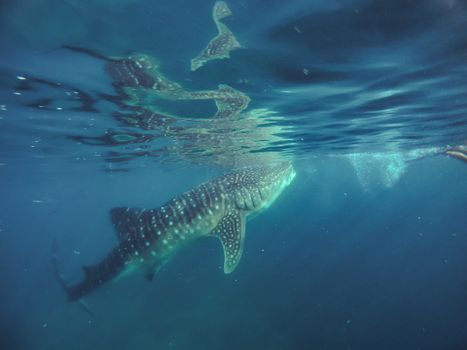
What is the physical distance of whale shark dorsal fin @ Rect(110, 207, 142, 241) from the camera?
9.30 m

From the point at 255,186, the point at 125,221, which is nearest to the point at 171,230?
the point at 125,221

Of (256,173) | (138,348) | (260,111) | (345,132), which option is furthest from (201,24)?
(138,348)

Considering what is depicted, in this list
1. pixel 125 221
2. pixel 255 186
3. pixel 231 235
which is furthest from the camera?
pixel 255 186

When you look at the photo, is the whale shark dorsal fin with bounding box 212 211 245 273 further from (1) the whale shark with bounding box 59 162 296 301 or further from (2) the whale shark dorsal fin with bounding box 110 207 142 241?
(2) the whale shark dorsal fin with bounding box 110 207 142 241

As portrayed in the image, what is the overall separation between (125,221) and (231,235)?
128 inches

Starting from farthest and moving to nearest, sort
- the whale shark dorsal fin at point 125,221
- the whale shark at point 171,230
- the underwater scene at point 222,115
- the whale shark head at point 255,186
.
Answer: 1. the whale shark head at point 255,186
2. the whale shark dorsal fin at point 125,221
3. the whale shark at point 171,230
4. the underwater scene at point 222,115

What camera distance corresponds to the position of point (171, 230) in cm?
951

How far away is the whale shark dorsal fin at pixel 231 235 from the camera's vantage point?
9.06 meters

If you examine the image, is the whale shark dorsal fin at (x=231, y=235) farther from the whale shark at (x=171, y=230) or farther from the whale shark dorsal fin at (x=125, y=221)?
the whale shark dorsal fin at (x=125, y=221)

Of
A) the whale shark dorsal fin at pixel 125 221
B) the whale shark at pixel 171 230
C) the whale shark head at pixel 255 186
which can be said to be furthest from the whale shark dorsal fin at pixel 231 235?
the whale shark dorsal fin at pixel 125 221

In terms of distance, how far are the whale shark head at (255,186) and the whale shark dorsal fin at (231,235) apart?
61 centimetres

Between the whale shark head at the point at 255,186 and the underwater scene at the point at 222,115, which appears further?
the whale shark head at the point at 255,186

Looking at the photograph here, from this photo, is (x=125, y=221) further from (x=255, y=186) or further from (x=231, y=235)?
(x=255, y=186)

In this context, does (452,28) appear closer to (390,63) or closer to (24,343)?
(390,63)
